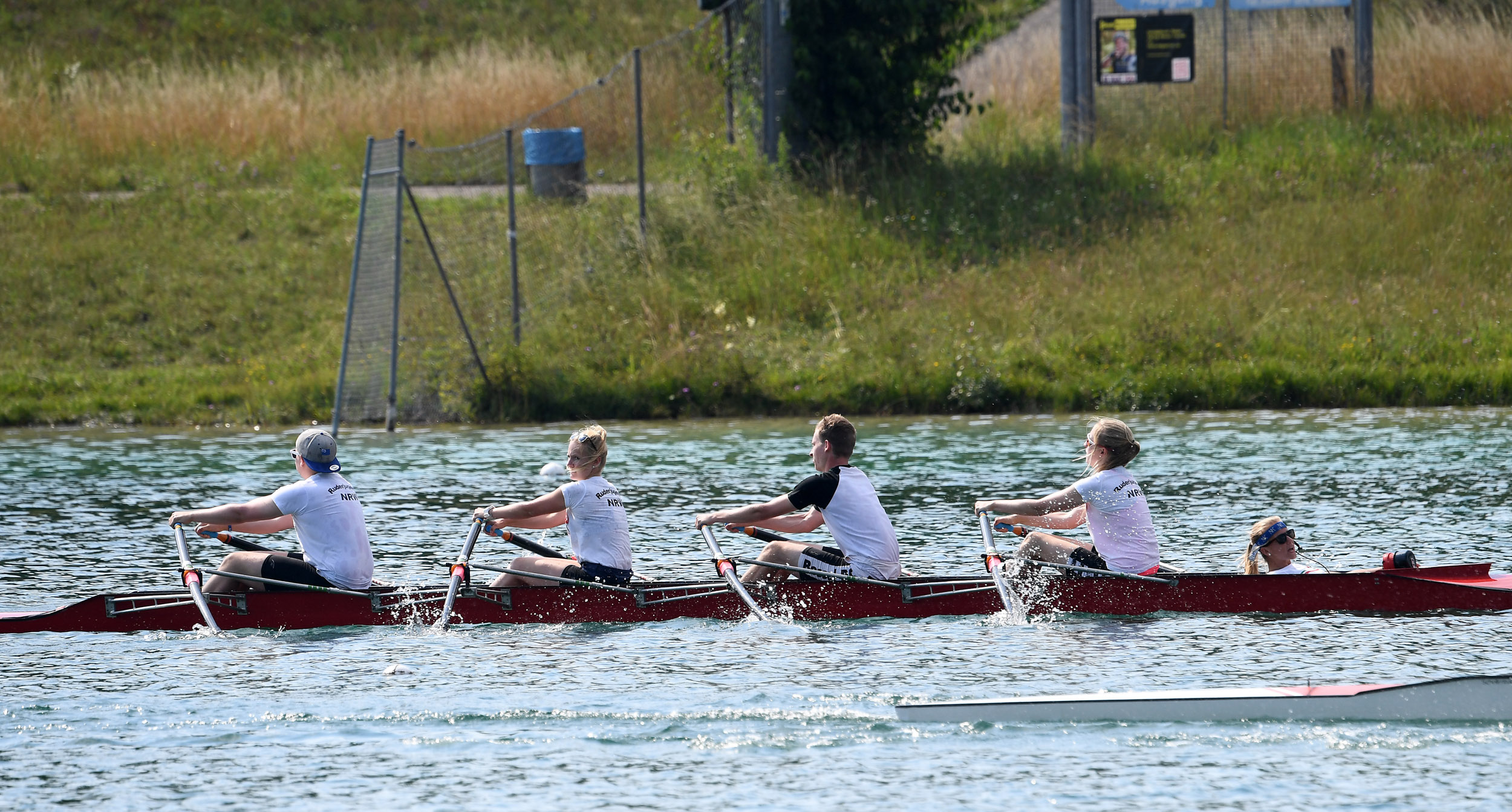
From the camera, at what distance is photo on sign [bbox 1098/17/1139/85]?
77.4 feet

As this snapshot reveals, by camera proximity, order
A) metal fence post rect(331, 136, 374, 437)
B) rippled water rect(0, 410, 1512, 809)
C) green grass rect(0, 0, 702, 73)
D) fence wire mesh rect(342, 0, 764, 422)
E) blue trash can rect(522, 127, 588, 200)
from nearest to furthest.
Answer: rippled water rect(0, 410, 1512, 809) → metal fence post rect(331, 136, 374, 437) → fence wire mesh rect(342, 0, 764, 422) → blue trash can rect(522, 127, 588, 200) → green grass rect(0, 0, 702, 73)

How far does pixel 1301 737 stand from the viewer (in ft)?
25.1

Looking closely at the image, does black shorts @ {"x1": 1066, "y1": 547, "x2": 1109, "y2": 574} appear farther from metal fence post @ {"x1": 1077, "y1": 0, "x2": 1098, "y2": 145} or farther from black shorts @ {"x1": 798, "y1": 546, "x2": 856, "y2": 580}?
metal fence post @ {"x1": 1077, "y1": 0, "x2": 1098, "y2": 145}

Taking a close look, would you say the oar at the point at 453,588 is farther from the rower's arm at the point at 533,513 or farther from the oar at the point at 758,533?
the oar at the point at 758,533

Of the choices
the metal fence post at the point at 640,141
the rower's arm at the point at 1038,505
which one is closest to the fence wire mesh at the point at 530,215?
the metal fence post at the point at 640,141

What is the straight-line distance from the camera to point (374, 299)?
18266mm

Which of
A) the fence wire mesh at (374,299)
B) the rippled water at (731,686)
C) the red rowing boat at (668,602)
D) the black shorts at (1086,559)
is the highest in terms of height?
the fence wire mesh at (374,299)

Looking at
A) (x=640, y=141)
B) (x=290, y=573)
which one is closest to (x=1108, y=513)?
(x=290, y=573)

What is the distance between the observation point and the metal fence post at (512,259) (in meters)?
19.4

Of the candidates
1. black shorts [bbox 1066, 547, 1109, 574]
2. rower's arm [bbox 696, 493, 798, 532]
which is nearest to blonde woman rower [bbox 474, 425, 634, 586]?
rower's arm [bbox 696, 493, 798, 532]

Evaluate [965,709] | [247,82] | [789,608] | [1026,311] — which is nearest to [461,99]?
[247,82]

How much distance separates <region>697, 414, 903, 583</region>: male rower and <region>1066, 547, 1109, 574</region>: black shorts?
100cm

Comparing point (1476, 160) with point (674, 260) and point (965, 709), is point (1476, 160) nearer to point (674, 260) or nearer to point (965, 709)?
point (674, 260)

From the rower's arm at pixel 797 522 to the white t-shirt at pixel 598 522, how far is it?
0.81 m
